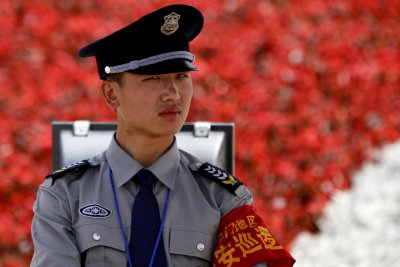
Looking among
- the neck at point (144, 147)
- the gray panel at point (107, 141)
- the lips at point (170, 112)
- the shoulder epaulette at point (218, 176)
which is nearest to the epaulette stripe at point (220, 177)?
the shoulder epaulette at point (218, 176)

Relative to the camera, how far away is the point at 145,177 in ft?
7.67

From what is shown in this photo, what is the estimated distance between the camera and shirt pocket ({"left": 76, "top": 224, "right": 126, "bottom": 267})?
2.23m

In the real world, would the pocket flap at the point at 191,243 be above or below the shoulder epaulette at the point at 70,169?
below

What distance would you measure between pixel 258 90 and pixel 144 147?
8.87 ft

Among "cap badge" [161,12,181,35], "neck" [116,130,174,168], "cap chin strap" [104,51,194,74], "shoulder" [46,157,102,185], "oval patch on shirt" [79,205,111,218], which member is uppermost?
"cap badge" [161,12,181,35]

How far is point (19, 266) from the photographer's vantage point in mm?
4312

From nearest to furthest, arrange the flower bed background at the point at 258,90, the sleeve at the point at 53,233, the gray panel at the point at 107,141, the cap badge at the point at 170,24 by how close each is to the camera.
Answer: the sleeve at the point at 53,233
the cap badge at the point at 170,24
the gray panel at the point at 107,141
the flower bed background at the point at 258,90

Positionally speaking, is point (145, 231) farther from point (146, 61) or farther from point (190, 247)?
point (146, 61)

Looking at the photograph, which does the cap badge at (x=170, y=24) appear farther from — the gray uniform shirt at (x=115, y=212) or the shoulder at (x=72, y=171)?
the shoulder at (x=72, y=171)

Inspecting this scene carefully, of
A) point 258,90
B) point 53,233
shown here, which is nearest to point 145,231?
point 53,233

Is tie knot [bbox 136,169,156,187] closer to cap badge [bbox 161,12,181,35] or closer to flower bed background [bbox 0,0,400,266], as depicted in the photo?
cap badge [bbox 161,12,181,35]

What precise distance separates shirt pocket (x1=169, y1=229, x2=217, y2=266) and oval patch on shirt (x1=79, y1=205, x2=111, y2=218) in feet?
0.63

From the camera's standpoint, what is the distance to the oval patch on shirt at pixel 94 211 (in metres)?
2.26

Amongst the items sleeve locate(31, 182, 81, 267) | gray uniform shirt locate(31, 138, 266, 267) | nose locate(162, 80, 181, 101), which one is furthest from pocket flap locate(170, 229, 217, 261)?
nose locate(162, 80, 181, 101)
